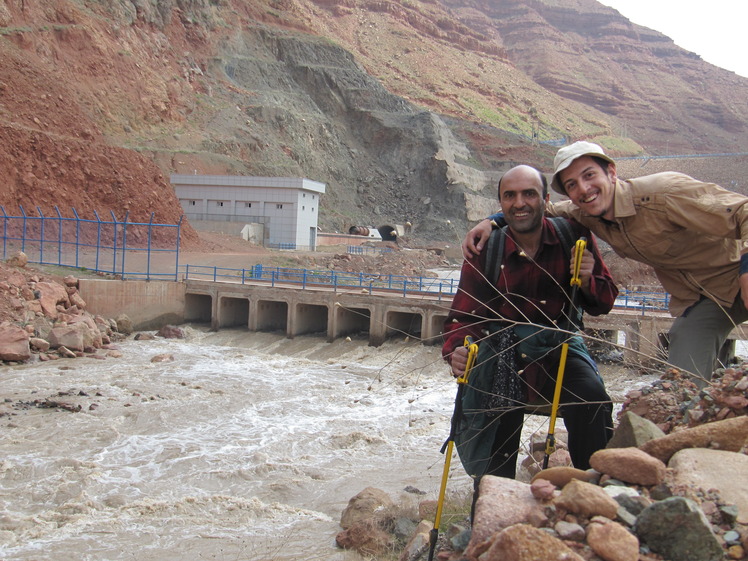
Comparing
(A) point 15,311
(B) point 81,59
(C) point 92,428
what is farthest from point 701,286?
(B) point 81,59

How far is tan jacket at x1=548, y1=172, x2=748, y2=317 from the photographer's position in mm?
2625

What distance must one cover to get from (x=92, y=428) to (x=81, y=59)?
38.4 m

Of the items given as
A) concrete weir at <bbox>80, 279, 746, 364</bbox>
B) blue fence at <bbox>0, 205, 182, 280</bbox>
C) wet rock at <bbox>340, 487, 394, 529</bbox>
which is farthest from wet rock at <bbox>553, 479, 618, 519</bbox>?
blue fence at <bbox>0, 205, 182, 280</bbox>

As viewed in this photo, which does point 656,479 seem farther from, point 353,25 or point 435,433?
point 353,25

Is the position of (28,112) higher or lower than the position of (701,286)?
higher

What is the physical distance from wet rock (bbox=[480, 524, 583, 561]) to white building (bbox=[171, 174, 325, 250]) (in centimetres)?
3618

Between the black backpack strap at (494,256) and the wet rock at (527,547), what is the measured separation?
4.09 ft

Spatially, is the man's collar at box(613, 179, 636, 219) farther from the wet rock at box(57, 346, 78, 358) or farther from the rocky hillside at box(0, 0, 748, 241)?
the rocky hillside at box(0, 0, 748, 241)

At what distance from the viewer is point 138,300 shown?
22703 millimetres

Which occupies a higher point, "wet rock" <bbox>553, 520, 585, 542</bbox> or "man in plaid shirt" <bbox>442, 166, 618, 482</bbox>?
"man in plaid shirt" <bbox>442, 166, 618, 482</bbox>

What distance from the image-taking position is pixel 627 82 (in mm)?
136875

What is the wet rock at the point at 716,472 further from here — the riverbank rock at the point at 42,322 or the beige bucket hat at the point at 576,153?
the riverbank rock at the point at 42,322

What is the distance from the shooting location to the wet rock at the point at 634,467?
2.28 metres

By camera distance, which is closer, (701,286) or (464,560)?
(464,560)
